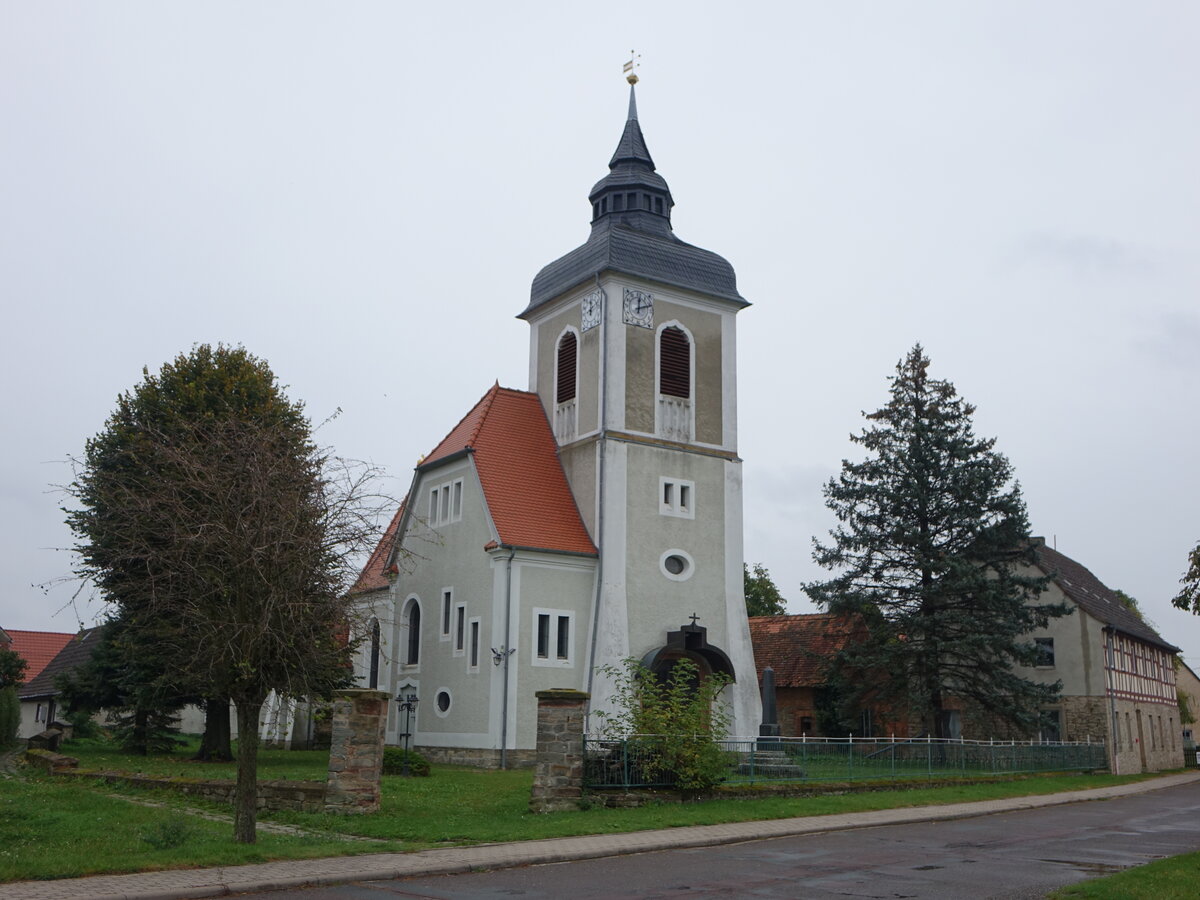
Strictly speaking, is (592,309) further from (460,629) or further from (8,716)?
(8,716)

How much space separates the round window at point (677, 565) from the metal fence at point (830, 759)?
688 cm

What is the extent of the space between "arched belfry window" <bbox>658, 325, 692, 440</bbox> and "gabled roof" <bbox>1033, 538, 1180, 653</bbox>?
12498 mm

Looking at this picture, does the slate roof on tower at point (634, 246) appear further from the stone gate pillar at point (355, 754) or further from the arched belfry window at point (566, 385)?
the stone gate pillar at point (355, 754)

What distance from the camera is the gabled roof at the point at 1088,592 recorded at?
41.2 meters

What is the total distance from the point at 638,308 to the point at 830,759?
49.3ft

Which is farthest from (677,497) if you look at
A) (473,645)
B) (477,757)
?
(477,757)

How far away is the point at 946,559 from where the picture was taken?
3534 centimetres

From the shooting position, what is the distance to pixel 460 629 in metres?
32.4

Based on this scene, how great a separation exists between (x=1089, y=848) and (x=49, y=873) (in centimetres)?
1302

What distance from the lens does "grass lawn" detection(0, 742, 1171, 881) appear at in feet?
40.9

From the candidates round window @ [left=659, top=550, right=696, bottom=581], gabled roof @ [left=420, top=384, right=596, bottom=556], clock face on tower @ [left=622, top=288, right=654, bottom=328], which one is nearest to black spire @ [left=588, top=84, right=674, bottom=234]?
clock face on tower @ [left=622, top=288, right=654, bottom=328]

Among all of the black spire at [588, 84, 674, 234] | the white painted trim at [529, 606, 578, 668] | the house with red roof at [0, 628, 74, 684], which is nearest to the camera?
the white painted trim at [529, 606, 578, 668]

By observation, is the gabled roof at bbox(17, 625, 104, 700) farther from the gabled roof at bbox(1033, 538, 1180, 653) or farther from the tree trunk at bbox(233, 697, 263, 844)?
the gabled roof at bbox(1033, 538, 1180, 653)

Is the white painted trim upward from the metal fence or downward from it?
upward
